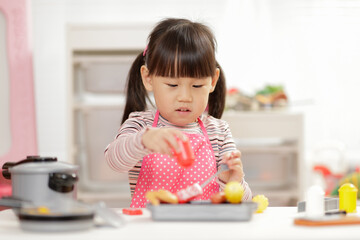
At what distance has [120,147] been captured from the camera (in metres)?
1.09

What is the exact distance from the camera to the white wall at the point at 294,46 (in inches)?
159

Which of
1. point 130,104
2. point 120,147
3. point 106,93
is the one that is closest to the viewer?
point 120,147

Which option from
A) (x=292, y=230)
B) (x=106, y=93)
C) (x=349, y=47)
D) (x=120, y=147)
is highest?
(x=349, y=47)

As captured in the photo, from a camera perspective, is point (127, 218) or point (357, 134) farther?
point (357, 134)

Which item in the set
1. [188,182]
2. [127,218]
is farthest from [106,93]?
[127,218]

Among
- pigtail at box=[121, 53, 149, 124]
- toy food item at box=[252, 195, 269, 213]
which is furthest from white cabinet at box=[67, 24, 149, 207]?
toy food item at box=[252, 195, 269, 213]

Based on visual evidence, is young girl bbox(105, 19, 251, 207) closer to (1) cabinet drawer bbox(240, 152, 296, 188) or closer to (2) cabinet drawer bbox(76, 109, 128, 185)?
(2) cabinet drawer bbox(76, 109, 128, 185)

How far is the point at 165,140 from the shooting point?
0.90 meters

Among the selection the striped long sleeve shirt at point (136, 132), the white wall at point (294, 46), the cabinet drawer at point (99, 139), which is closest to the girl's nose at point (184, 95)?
the striped long sleeve shirt at point (136, 132)

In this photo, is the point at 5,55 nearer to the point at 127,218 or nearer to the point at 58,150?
the point at 127,218

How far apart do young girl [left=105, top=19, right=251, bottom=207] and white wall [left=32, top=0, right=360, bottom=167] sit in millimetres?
2800

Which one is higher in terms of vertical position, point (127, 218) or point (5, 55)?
point (5, 55)

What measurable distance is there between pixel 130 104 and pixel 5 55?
0.95 metres

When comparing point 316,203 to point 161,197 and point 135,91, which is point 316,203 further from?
point 135,91
